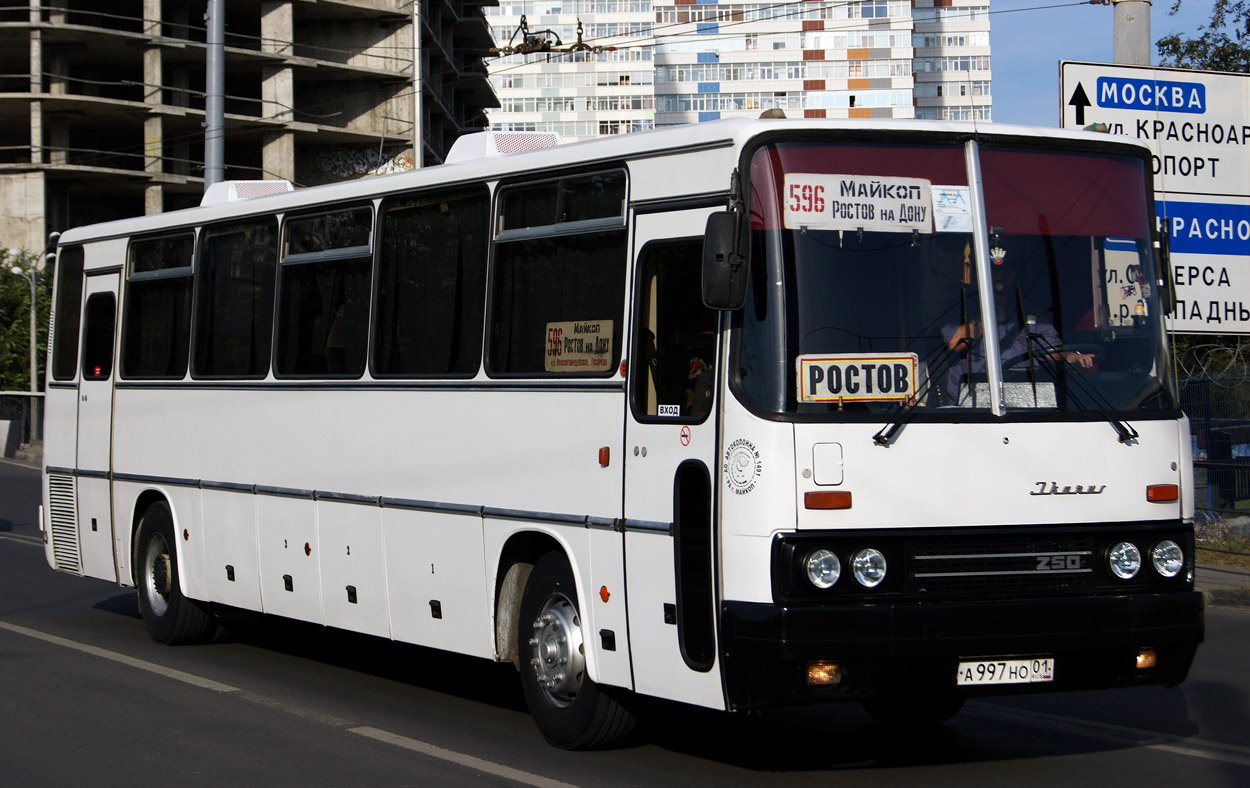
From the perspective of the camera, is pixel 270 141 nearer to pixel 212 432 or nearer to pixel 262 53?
pixel 262 53

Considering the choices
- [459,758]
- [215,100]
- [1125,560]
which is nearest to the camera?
[1125,560]

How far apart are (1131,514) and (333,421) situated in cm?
528

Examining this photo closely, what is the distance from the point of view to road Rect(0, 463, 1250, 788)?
7531 mm

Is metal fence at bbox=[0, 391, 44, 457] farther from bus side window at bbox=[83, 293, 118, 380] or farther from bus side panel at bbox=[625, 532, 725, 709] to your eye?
bus side panel at bbox=[625, 532, 725, 709]

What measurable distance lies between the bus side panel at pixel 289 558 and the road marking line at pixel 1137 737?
445 centimetres

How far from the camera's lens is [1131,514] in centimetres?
720

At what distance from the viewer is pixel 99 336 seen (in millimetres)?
13391

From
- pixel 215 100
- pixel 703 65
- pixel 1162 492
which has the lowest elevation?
pixel 1162 492

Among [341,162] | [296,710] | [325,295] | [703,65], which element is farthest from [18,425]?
[703,65]

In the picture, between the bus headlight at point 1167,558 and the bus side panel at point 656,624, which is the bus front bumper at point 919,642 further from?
the bus side panel at point 656,624

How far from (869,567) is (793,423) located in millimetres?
707

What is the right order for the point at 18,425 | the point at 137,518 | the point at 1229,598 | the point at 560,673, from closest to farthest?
the point at 560,673 → the point at 137,518 → the point at 1229,598 → the point at 18,425

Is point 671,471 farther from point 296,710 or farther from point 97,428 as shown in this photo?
point 97,428

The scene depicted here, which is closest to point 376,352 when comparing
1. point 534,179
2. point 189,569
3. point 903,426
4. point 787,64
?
point 534,179
